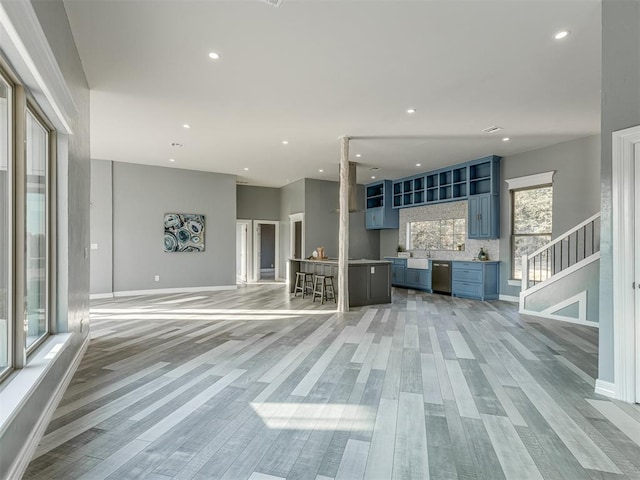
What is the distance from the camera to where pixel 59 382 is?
272 cm

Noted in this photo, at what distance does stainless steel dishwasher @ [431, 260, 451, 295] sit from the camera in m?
8.41

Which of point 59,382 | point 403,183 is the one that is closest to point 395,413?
point 59,382

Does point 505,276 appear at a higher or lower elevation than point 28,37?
lower

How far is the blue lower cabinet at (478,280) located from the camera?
763cm

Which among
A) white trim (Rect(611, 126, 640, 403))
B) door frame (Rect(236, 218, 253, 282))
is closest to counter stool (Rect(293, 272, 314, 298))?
door frame (Rect(236, 218, 253, 282))

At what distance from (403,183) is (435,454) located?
8766mm

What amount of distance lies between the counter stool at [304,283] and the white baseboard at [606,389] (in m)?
5.75

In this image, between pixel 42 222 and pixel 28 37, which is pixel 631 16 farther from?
pixel 42 222

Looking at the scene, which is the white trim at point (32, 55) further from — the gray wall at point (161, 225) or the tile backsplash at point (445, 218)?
the tile backsplash at point (445, 218)

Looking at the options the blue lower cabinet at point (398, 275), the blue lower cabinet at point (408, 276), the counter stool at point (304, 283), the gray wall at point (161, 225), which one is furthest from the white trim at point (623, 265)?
the gray wall at point (161, 225)

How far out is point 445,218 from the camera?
910 cm

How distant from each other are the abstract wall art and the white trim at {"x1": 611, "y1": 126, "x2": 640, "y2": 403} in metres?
8.33

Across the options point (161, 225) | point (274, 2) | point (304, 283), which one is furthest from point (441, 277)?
point (274, 2)

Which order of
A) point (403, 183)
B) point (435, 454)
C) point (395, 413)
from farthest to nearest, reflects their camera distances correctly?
point (403, 183), point (395, 413), point (435, 454)
